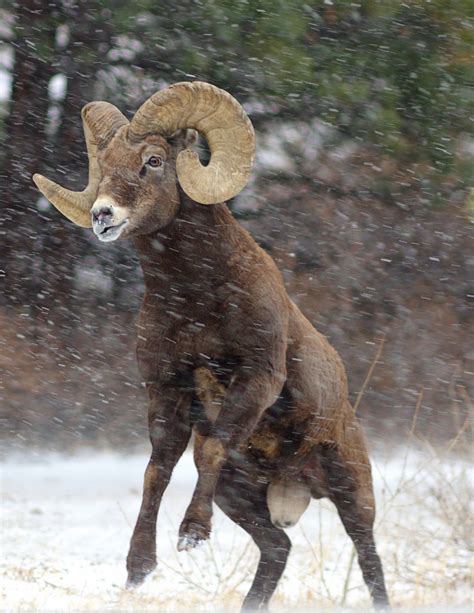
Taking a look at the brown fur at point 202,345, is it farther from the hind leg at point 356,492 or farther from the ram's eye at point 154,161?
the hind leg at point 356,492

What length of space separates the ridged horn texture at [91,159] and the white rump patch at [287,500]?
1.35m

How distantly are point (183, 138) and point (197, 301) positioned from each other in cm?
62

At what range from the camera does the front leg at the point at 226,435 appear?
4.21 m

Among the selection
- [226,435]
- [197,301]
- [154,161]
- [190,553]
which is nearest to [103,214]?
[154,161]

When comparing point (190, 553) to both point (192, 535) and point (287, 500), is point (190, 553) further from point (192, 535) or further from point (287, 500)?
point (287, 500)

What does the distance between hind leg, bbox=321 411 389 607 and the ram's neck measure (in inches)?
40.1

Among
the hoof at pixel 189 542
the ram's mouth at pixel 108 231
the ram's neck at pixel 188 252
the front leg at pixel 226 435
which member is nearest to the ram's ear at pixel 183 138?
the ram's neck at pixel 188 252

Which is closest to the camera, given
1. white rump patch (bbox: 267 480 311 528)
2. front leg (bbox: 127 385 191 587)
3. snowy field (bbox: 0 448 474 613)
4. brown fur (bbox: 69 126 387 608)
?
brown fur (bbox: 69 126 387 608)

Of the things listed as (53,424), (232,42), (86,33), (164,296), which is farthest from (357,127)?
(164,296)

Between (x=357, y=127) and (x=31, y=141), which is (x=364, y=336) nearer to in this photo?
(x=357, y=127)

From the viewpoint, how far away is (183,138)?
14.7 ft

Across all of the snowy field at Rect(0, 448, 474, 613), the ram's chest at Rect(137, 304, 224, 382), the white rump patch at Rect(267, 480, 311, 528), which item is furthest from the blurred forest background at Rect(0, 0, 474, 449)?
the ram's chest at Rect(137, 304, 224, 382)

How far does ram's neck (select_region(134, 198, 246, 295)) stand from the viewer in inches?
173

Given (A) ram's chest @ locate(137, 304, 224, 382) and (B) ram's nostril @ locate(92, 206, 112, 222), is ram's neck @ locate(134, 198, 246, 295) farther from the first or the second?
(B) ram's nostril @ locate(92, 206, 112, 222)
